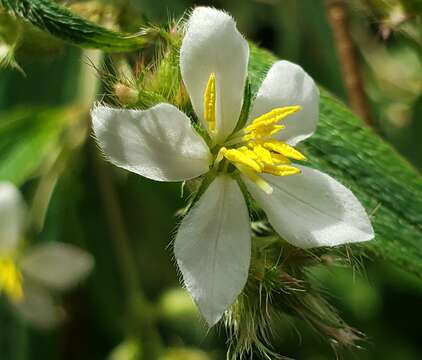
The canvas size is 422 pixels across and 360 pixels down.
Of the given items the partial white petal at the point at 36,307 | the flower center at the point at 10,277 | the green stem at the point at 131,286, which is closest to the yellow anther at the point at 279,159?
the green stem at the point at 131,286

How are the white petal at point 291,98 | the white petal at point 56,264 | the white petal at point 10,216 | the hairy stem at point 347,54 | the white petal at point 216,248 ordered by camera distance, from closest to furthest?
the white petal at point 216,248 < the white petal at point 291,98 < the hairy stem at point 347,54 < the white petal at point 10,216 < the white petal at point 56,264

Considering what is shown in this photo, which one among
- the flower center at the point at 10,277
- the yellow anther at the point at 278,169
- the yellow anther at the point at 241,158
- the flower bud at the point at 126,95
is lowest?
the flower center at the point at 10,277

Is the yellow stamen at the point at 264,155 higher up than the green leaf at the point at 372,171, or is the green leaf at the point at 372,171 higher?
the yellow stamen at the point at 264,155

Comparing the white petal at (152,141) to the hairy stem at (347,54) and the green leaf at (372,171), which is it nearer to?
the green leaf at (372,171)

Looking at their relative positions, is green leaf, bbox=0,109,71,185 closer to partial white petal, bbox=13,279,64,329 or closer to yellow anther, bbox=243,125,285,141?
partial white petal, bbox=13,279,64,329

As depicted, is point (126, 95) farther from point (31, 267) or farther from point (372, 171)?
point (31, 267)

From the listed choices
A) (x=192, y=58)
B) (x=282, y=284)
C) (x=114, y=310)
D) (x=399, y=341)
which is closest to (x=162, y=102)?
(x=192, y=58)

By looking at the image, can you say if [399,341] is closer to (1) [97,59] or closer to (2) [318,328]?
(1) [97,59]
